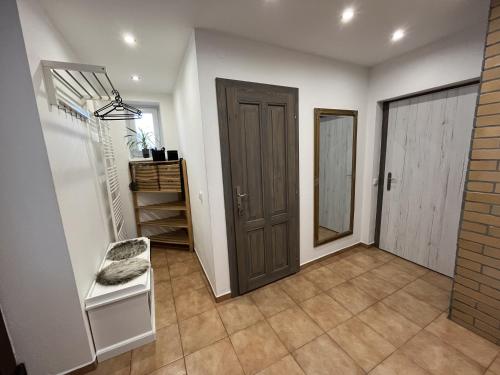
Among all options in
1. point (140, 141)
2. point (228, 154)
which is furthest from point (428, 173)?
point (140, 141)

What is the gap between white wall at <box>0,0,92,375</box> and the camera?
1019 millimetres

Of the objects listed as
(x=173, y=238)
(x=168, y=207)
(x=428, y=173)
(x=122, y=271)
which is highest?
(x=428, y=173)

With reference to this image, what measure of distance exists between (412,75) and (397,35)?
1.82ft

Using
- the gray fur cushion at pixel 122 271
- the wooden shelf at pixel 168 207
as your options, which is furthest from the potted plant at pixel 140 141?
the gray fur cushion at pixel 122 271

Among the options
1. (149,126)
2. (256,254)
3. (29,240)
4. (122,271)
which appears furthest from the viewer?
(149,126)

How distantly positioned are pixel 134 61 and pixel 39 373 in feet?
8.52

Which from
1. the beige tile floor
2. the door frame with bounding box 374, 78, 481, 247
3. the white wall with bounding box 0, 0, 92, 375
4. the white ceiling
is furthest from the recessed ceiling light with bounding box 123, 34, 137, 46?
the door frame with bounding box 374, 78, 481, 247

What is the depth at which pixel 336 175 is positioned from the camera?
282 cm

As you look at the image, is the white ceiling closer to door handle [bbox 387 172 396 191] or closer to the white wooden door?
the white wooden door

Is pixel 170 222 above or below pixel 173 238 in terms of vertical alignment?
above

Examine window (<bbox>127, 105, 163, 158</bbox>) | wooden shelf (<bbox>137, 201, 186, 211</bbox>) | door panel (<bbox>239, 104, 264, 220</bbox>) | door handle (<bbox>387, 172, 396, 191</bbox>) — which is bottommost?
wooden shelf (<bbox>137, 201, 186, 211</bbox>)

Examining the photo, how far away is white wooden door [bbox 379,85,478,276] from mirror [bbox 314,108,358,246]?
463mm

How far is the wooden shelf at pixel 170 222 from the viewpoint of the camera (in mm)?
3033

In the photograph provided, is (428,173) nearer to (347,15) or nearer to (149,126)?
(347,15)
